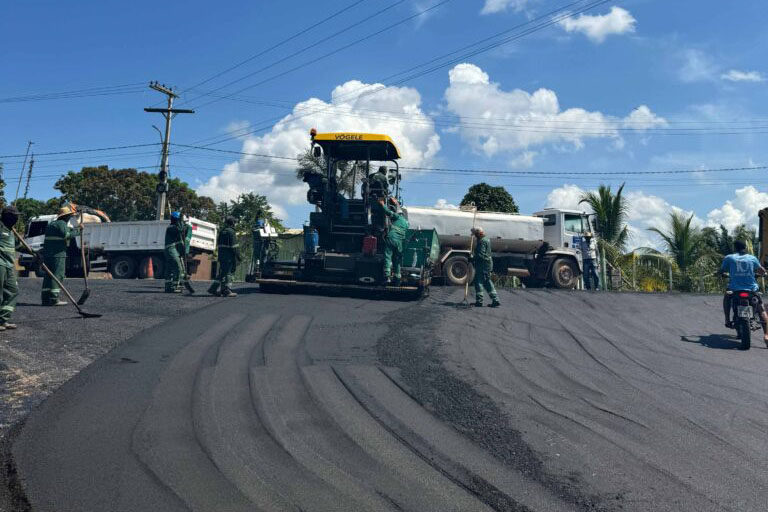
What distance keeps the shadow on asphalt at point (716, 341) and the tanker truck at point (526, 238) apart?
868 centimetres

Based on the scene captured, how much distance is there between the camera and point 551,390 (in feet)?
20.2

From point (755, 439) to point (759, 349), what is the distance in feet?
19.3

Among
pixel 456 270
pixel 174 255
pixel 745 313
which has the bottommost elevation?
pixel 745 313

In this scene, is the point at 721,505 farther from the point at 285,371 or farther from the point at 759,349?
the point at 759,349

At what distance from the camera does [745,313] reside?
984 centimetres

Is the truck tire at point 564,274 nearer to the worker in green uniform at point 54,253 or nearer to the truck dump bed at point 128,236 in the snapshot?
the worker in green uniform at point 54,253

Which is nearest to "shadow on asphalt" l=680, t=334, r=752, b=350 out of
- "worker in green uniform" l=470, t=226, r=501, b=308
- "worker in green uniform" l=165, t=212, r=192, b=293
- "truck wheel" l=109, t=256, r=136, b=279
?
"worker in green uniform" l=470, t=226, r=501, b=308

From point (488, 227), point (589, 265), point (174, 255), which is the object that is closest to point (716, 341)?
point (589, 265)

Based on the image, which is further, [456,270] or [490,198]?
[490,198]

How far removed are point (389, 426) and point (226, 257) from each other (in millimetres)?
8558

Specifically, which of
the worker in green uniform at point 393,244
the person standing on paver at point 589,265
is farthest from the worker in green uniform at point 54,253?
the person standing on paver at point 589,265

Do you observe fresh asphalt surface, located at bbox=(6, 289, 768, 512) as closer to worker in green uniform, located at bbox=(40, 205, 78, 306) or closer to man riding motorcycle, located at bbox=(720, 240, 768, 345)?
man riding motorcycle, located at bbox=(720, 240, 768, 345)

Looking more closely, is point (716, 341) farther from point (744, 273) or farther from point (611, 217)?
point (611, 217)

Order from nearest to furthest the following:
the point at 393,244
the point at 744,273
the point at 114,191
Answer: the point at 744,273, the point at 393,244, the point at 114,191
